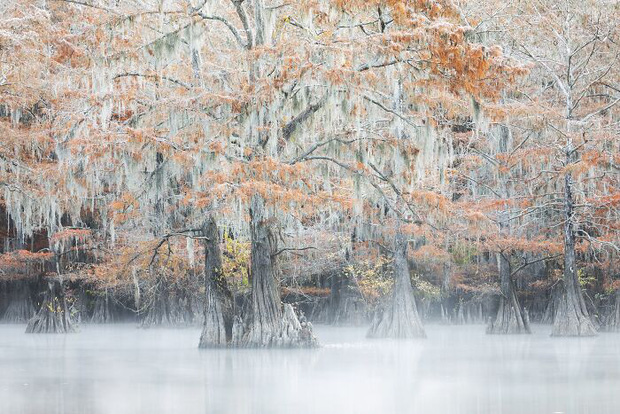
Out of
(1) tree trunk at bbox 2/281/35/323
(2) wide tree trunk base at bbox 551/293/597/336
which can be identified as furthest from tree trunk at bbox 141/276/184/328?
(2) wide tree trunk base at bbox 551/293/597/336

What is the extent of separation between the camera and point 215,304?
706 inches

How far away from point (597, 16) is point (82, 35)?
11199mm

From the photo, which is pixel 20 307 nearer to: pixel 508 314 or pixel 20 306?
pixel 20 306

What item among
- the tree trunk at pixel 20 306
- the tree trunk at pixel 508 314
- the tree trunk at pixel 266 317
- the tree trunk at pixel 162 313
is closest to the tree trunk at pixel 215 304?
the tree trunk at pixel 266 317

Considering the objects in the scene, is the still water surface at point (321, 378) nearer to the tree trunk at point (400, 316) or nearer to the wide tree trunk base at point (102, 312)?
the tree trunk at point (400, 316)

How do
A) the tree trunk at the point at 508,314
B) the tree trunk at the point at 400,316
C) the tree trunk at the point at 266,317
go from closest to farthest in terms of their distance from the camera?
1. the tree trunk at the point at 266,317
2. the tree trunk at the point at 400,316
3. the tree trunk at the point at 508,314

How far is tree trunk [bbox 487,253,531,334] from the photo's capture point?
22172 millimetres

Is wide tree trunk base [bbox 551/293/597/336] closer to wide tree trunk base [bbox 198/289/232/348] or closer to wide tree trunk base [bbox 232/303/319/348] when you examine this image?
wide tree trunk base [bbox 232/303/319/348]

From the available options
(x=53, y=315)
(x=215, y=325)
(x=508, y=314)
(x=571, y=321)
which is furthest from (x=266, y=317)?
(x=53, y=315)

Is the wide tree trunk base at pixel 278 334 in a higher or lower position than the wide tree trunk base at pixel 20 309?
lower

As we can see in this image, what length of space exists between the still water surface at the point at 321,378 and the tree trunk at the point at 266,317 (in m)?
0.49

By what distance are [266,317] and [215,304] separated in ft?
4.37

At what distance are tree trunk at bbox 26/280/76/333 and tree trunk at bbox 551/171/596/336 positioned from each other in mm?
11799

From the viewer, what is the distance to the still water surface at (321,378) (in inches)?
374
